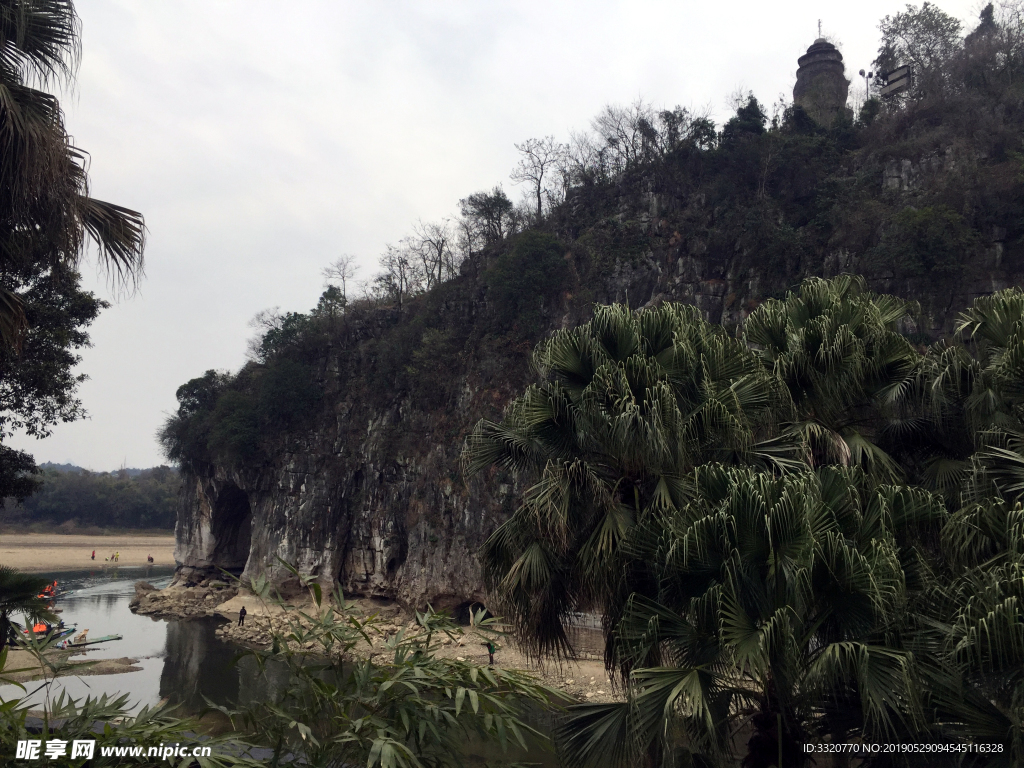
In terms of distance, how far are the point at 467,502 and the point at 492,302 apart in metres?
8.90

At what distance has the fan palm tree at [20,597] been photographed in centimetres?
536

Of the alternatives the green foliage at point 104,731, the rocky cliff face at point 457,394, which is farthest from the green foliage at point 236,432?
the green foliage at point 104,731

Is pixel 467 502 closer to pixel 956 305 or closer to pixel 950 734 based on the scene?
pixel 956 305

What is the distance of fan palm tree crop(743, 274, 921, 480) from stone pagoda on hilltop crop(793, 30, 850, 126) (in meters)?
30.5

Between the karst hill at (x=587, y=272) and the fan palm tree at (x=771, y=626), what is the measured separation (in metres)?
17.6

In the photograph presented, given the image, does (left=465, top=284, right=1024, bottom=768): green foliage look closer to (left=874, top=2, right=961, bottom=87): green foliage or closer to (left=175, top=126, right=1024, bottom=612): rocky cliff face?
(left=175, top=126, right=1024, bottom=612): rocky cliff face

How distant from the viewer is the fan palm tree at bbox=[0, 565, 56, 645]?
5.36m

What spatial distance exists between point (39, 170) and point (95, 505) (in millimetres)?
77957

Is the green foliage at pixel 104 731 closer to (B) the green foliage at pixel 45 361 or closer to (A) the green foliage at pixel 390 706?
(A) the green foliage at pixel 390 706

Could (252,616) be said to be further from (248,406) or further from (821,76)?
(821,76)

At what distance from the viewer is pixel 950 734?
488cm

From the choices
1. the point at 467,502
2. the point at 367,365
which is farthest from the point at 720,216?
the point at 367,365

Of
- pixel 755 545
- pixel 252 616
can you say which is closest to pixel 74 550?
pixel 252 616

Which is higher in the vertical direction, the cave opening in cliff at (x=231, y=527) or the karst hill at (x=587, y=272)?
the karst hill at (x=587, y=272)
